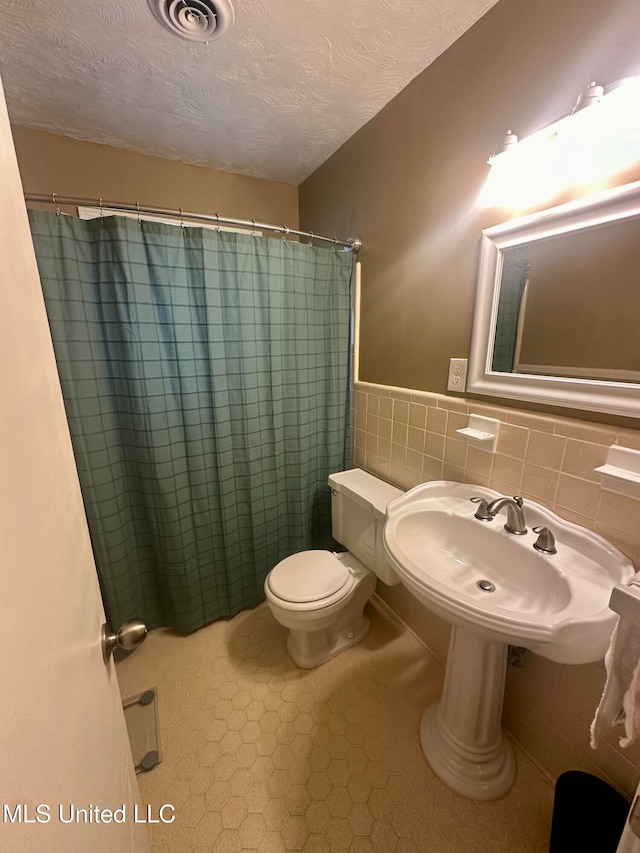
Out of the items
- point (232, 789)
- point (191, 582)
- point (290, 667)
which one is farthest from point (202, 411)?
point (232, 789)

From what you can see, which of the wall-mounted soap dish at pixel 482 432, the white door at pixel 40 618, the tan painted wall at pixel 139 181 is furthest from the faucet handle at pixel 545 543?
the tan painted wall at pixel 139 181

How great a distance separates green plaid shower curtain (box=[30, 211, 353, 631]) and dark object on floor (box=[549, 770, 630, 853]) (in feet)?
4.19

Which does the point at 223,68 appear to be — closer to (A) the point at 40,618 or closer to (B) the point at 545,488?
(A) the point at 40,618

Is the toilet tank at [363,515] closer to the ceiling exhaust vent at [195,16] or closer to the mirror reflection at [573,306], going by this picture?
the mirror reflection at [573,306]

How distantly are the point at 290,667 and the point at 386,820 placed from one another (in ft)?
1.92

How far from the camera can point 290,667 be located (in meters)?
1.48

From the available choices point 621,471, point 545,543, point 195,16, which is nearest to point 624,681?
point 545,543

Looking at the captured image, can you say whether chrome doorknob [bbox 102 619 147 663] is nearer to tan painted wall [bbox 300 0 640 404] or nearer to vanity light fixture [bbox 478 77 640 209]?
tan painted wall [bbox 300 0 640 404]

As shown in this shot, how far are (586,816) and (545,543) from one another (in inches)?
27.5

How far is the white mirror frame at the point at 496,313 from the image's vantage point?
0.82 metres

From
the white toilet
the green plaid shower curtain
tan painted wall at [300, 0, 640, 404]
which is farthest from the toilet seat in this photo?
tan painted wall at [300, 0, 640, 404]

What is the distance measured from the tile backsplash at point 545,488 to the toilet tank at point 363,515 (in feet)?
0.55

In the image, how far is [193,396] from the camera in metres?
1.42

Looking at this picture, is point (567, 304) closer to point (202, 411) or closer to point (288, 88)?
point (288, 88)
